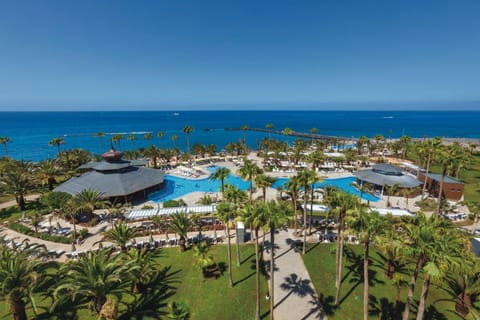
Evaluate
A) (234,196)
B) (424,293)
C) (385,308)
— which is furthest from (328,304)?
(234,196)

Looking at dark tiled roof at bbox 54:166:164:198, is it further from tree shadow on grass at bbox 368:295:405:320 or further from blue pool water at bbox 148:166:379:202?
tree shadow on grass at bbox 368:295:405:320

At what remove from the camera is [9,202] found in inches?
1532

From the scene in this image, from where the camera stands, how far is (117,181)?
38.3 m

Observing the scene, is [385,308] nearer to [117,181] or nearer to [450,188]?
[450,188]

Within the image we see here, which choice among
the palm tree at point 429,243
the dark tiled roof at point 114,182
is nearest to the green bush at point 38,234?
the dark tiled roof at point 114,182

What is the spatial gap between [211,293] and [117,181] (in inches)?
1086

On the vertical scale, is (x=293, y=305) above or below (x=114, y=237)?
below

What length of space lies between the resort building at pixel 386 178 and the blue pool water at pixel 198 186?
2766 millimetres

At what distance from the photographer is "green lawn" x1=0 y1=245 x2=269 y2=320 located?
17077 mm

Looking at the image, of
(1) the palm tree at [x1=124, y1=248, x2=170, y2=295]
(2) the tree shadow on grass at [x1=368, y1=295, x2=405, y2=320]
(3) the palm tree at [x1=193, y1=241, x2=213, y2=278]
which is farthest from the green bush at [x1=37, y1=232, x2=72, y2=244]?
(2) the tree shadow on grass at [x1=368, y1=295, x2=405, y2=320]

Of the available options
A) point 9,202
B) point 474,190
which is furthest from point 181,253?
point 474,190

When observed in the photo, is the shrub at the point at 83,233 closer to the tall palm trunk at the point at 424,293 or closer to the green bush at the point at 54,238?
the green bush at the point at 54,238

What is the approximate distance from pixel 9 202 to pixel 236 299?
1750 inches

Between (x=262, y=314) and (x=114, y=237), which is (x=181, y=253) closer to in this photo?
(x=114, y=237)
